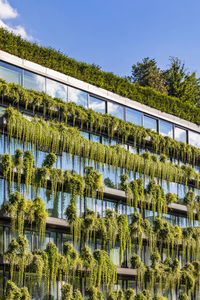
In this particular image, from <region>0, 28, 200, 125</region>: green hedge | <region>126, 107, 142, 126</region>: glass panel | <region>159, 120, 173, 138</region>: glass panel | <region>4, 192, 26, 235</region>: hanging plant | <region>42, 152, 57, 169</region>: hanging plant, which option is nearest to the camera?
<region>4, 192, 26, 235</region>: hanging plant

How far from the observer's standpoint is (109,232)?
107 feet

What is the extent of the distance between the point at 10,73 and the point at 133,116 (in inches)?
381

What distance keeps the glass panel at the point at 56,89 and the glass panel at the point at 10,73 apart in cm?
198

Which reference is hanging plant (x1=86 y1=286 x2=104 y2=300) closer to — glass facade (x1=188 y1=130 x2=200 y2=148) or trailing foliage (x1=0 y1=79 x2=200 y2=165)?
trailing foliage (x1=0 y1=79 x2=200 y2=165)

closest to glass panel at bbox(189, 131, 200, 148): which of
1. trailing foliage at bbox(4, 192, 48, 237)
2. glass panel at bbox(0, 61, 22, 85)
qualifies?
glass panel at bbox(0, 61, 22, 85)

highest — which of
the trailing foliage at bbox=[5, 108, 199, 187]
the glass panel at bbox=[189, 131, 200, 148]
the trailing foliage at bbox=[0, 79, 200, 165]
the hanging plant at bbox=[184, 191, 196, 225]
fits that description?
the glass panel at bbox=[189, 131, 200, 148]

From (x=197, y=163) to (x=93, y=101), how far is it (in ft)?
33.3

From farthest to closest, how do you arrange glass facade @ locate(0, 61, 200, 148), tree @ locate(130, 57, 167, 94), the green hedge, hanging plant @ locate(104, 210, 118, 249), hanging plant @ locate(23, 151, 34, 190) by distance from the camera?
tree @ locate(130, 57, 167, 94) < the green hedge < hanging plant @ locate(104, 210, 118, 249) < glass facade @ locate(0, 61, 200, 148) < hanging plant @ locate(23, 151, 34, 190)

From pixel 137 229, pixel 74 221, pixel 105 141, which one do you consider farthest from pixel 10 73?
pixel 137 229

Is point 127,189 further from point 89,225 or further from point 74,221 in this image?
point 74,221

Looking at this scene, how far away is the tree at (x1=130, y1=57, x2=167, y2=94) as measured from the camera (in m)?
54.5

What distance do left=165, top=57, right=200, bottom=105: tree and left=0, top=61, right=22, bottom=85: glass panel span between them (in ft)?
80.5

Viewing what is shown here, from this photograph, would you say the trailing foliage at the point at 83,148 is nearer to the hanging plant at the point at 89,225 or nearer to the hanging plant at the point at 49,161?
the hanging plant at the point at 49,161

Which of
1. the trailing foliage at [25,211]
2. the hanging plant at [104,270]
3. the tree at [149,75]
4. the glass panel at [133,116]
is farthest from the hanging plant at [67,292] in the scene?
the tree at [149,75]
